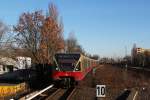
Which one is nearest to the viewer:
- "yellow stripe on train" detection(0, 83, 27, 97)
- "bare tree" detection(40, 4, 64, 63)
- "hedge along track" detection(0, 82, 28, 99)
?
"hedge along track" detection(0, 82, 28, 99)

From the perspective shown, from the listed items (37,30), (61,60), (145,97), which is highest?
(37,30)

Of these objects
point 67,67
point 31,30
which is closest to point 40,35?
point 31,30

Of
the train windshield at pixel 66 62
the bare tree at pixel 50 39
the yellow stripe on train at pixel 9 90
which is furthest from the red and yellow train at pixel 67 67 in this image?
the bare tree at pixel 50 39

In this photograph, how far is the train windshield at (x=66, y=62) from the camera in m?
33.9

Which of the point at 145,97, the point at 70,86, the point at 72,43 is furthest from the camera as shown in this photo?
the point at 72,43

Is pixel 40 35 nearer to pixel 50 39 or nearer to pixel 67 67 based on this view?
pixel 50 39

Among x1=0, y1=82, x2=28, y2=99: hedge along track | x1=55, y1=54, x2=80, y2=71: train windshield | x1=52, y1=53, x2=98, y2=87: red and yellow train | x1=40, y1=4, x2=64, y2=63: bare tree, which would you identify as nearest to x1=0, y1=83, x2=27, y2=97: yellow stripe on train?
x1=0, y1=82, x2=28, y2=99: hedge along track

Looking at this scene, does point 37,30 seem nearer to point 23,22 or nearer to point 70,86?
point 23,22

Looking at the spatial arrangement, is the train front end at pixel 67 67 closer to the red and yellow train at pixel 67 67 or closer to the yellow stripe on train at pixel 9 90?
the red and yellow train at pixel 67 67

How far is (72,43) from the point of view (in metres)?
118

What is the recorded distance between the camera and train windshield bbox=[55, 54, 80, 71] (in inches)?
1336

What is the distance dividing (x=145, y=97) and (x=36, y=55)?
37999 mm

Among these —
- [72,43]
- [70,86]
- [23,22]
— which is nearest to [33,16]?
[23,22]

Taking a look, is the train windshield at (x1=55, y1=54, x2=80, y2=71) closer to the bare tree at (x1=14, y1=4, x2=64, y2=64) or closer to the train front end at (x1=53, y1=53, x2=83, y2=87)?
the train front end at (x1=53, y1=53, x2=83, y2=87)
